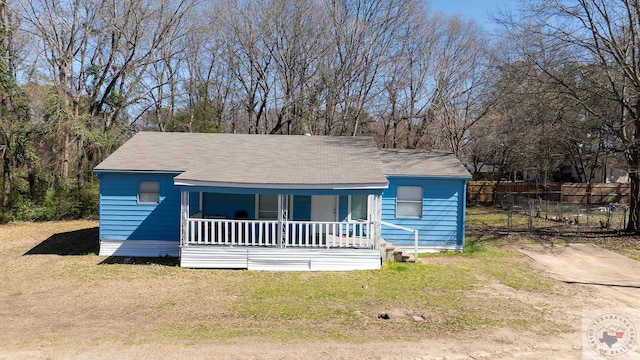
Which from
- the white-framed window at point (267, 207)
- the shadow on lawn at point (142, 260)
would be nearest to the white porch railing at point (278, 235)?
the shadow on lawn at point (142, 260)

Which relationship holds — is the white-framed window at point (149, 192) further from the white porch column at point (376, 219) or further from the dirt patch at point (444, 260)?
the dirt patch at point (444, 260)

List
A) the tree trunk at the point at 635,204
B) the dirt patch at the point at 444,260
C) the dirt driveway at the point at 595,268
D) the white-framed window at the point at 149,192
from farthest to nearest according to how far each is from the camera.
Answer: the tree trunk at the point at 635,204, the white-framed window at the point at 149,192, the dirt patch at the point at 444,260, the dirt driveway at the point at 595,268

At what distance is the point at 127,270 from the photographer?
463 inches

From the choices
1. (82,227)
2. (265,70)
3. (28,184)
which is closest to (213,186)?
(82,227)

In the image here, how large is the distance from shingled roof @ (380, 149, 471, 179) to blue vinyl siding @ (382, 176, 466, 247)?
27 cm

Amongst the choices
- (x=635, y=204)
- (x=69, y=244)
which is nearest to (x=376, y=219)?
(x=69, y=244)

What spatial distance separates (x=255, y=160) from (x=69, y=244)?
7.90 meters

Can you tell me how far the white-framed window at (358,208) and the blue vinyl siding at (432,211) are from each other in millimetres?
787

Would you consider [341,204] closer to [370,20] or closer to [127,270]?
[127,270]

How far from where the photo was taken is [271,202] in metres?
13.9

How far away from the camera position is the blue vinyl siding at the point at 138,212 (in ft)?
44.4

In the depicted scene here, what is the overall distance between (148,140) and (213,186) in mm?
5958

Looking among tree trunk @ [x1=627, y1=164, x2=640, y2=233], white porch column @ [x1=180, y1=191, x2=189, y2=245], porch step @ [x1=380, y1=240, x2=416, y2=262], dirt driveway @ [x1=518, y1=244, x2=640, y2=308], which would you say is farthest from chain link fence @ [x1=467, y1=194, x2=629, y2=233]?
white porch column @ [x1=180, y1=191, x2=189, y2=245]

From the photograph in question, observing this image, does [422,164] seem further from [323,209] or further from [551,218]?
[551,218]
